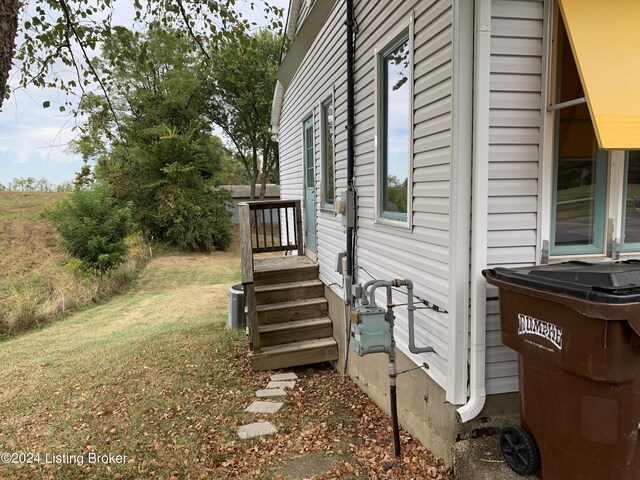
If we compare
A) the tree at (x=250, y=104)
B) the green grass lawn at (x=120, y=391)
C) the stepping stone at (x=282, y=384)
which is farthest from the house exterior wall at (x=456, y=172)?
the tree at (x=250, y=104)

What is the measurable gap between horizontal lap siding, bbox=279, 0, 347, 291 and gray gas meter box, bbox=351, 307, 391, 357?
6.87ft

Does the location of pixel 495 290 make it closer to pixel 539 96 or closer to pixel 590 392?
pixel 590 392

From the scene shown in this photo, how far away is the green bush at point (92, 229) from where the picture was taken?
1209cm

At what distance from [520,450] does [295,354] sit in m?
3.53

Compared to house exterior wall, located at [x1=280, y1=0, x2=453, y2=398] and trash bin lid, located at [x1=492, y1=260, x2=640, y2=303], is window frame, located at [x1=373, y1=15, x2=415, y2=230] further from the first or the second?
A: trash bin lid, located at [x1=492, y1=260, x2=640, y2=303]

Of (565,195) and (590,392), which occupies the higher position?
(565,195)

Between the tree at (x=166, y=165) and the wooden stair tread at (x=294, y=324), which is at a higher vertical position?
the tree at (x=166, y=165)

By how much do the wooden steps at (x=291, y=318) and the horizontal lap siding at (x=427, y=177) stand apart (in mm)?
2002

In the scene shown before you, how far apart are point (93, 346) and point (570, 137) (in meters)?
7.13

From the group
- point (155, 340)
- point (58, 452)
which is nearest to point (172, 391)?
point (58, 452)

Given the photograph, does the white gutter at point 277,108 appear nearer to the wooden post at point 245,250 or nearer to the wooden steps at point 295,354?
the wooden post at point 245,250

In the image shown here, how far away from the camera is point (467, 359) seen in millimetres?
2535

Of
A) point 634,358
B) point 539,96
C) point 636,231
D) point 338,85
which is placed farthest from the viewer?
point 338,85

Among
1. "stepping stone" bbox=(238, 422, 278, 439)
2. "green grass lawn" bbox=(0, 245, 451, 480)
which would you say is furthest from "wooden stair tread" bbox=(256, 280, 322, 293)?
"stepping stone" bbox=(238, 422, 278, 439)
